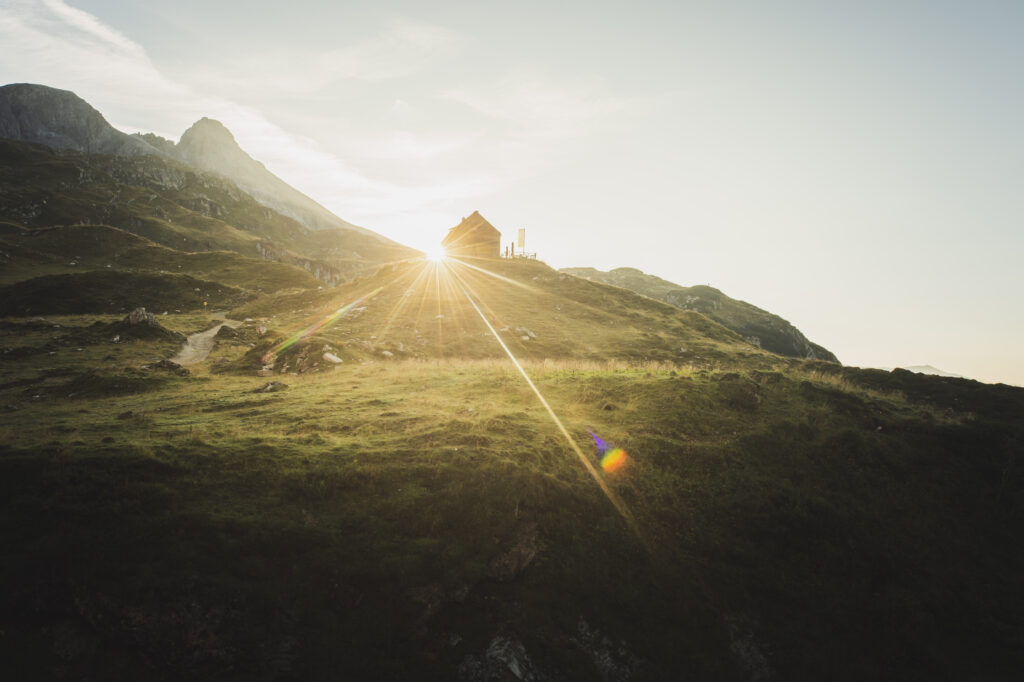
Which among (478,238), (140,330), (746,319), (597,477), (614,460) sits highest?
(478,238)

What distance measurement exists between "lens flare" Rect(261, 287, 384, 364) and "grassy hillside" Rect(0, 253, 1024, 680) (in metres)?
11.6

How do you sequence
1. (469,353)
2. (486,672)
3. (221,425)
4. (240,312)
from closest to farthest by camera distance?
(486,672), (221,425), (469,353), (240,312)

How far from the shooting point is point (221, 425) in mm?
15062

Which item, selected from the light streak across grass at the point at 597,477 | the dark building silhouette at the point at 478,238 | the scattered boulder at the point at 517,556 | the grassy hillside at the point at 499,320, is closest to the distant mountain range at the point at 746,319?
the grassy hillside at the point at 499,320

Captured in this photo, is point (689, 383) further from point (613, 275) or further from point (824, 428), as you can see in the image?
point (613, 275)

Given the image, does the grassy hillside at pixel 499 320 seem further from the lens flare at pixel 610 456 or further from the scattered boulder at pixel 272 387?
the lens flare at pixel 610 456

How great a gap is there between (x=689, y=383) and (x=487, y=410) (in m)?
10.4

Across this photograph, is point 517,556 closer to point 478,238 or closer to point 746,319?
point 478,238

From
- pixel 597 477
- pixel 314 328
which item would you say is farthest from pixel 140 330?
pixel 597 477

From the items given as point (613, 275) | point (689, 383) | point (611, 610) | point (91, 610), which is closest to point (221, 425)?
point (91, 610)

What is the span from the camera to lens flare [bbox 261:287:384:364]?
102ft

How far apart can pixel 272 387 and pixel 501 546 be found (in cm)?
1859

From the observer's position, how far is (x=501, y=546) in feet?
34.6

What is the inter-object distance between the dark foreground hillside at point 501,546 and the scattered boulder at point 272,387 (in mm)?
4486
